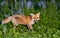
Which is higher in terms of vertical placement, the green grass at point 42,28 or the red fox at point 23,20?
the red fox at point 23,20

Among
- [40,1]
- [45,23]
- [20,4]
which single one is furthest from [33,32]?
[40,1]

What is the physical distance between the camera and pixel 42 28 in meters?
8.68

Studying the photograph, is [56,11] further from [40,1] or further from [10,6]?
[10,6]

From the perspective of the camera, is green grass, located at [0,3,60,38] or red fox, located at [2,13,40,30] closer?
green grass, located at [0,3,60,38]

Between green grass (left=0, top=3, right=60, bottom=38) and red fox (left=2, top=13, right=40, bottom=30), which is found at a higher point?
red fox (left=2, top=13, right=40, bottom=30)

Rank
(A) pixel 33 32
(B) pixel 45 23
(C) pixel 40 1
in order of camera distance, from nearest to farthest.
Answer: (A) pixel 33 32
(B) pixel 45 23
(C) pixel 40 1

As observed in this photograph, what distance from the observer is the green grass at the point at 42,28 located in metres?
7.91

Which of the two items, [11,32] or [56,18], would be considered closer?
[11,32]

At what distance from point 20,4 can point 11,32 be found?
109 inches

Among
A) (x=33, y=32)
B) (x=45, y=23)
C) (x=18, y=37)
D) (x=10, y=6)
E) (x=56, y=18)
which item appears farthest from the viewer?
(x=10, y=6)

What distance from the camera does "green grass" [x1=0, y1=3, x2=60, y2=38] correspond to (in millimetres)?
7914

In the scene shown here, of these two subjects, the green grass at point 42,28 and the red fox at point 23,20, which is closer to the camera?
the green grass at point 42,28

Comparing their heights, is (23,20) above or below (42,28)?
above

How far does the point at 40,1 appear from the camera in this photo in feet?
37.1
